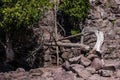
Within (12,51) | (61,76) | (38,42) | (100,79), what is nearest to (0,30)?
(12,51)

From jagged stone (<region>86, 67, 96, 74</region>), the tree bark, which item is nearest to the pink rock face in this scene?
jagged stone (<region>86, 67, 96, 74</region>)

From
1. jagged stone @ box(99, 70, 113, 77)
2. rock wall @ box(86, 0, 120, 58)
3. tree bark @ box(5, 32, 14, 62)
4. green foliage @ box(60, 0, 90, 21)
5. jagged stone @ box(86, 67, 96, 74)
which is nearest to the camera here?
jagged stone @ box(99, 70, 113, 77)

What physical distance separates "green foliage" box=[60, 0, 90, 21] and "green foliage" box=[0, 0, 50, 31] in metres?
2.54

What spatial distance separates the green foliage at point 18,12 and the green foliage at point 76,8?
254 centimetres

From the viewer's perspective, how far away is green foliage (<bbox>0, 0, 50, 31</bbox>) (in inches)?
503

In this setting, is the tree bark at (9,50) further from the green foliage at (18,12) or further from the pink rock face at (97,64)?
the pink rock face at (97,64)

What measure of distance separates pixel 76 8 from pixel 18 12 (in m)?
3.80

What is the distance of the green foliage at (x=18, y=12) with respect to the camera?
12.8 m

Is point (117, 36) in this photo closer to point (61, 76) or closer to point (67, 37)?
point (67, 37)

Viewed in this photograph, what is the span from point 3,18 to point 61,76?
3.40 m

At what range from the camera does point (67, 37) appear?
15.3 meters

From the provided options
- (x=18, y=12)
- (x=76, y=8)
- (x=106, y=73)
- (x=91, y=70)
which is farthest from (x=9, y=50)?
(x=106, y=73)

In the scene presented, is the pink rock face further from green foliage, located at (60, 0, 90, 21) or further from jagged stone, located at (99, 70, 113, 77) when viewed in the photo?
green foliage, located at (60, 0, 90, 21)

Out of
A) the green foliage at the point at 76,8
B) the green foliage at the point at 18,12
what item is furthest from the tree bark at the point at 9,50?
the green foliage at the point at 76,8
